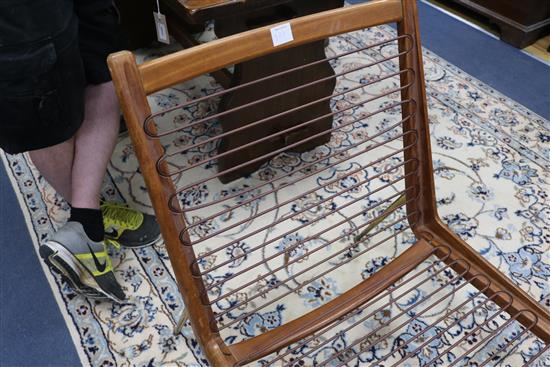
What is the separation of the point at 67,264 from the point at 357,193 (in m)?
0.90

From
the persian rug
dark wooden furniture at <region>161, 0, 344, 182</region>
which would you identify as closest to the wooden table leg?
dark wooden furniture at <region>161, 0, 344, 182</region>

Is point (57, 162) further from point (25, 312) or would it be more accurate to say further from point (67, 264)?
point (25, 312)

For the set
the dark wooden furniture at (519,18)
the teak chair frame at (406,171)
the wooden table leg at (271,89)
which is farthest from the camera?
the dark wooden furniture at (519,18)

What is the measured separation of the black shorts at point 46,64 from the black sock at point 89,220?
0.79ft

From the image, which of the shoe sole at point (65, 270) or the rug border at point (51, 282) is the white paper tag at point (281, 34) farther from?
the rug border at point (51, 282)

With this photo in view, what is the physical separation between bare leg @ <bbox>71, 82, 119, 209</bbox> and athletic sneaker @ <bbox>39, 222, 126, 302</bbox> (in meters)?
0.09

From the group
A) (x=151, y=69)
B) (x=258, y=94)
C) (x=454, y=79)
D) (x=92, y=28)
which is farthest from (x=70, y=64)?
(x=454, y=79)

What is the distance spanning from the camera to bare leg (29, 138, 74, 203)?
1.14 m

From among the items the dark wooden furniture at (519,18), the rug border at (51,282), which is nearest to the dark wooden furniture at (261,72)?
the rug border at (51,282)

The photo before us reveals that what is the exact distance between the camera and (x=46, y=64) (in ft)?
2.92

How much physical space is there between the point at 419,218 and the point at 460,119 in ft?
3.45

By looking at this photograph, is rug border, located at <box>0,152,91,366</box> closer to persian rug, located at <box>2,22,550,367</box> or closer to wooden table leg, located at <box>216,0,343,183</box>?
persian rug, located at <box>2,22,550,367</box>

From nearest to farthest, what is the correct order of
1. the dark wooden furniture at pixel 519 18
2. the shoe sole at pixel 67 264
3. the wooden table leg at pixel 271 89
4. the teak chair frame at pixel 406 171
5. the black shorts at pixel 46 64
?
the teak chair frame at pixel 406 171, the black shorts at pixel 46 64, the shoe sole at pixel 67 264, the wooden table leg at pixel 271 89, the dark wooden furniture at pixel 519 18

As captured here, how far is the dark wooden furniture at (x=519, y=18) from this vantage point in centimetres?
217
